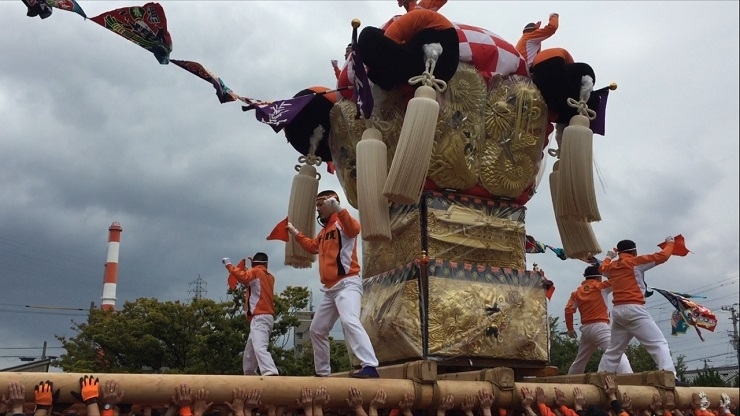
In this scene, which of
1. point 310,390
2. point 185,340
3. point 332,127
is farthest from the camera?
point 185,340

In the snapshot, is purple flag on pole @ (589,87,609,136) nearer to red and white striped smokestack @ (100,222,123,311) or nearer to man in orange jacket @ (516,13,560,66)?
man in orange jacket @ (516,13,560,66)

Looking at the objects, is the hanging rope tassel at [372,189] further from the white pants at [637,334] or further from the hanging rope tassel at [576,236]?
the white pants at [637,334]

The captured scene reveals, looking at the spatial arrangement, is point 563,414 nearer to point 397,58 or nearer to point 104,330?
point 397,58

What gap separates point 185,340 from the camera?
18406mm

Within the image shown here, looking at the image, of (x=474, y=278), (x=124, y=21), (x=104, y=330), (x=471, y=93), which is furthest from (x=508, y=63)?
A: (x=104, y=330)

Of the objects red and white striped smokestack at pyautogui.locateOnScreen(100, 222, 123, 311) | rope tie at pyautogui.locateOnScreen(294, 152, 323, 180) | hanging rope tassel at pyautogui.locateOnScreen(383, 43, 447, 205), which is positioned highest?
red and white striped smokestack at pyautogui.locateOnScreen(100, 222, 123, 311)

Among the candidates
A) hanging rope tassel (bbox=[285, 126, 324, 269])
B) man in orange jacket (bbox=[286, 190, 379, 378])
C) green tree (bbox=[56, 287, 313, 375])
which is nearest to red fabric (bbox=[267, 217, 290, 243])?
man in orange jacket (bbox=[286, 190, 379, 378])

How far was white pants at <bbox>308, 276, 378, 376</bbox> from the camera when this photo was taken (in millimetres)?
5219

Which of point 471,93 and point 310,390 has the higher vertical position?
point 471,93

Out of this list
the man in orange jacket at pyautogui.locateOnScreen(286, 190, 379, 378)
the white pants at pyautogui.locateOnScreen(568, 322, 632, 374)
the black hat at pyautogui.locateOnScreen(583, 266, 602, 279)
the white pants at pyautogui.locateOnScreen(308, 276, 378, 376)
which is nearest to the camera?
the white pants at pyautogui.locateOnScreen(308, 276, 378, 376)

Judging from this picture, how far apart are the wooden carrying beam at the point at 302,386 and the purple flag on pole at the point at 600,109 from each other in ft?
8.51

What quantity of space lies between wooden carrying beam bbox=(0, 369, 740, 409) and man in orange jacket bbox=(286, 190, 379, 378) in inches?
17.4

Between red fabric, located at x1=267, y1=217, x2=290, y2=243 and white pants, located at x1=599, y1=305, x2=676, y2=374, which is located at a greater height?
red fabric, located at x1=267, y1=217, x2=290, y2=243

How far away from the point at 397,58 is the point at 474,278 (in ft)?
6.76
